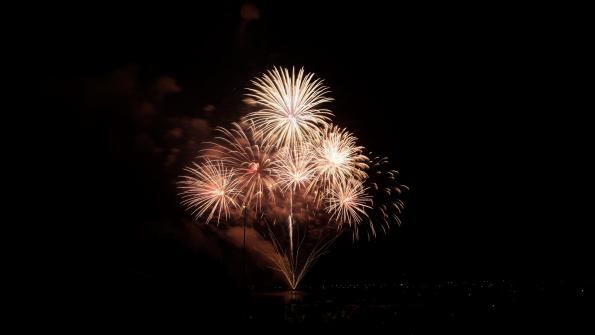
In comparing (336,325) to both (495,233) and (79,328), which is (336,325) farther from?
(495,233)

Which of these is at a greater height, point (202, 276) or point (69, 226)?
point (69, 226)

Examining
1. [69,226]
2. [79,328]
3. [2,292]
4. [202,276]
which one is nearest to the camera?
[79,328]

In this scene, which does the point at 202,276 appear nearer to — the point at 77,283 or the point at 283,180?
the point at 77,283

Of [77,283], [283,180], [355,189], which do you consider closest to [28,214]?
[77,283]

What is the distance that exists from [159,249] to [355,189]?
2167 cm

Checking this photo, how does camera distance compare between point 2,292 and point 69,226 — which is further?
point 69,226

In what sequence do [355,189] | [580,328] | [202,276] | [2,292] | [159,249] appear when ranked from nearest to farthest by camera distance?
[580,328], [2,292], [355,189], [159,249], [202,276]

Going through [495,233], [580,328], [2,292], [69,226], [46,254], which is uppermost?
[495,233]

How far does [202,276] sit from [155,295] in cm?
1383

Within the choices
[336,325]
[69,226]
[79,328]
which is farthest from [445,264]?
[79,328]

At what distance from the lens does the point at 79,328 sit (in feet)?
55.2

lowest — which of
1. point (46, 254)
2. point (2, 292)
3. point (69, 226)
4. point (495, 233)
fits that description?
point (2, 292)

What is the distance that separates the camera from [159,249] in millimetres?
41469

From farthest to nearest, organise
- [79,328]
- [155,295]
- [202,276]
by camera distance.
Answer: [202,276] → [155,295] → [79,328]
